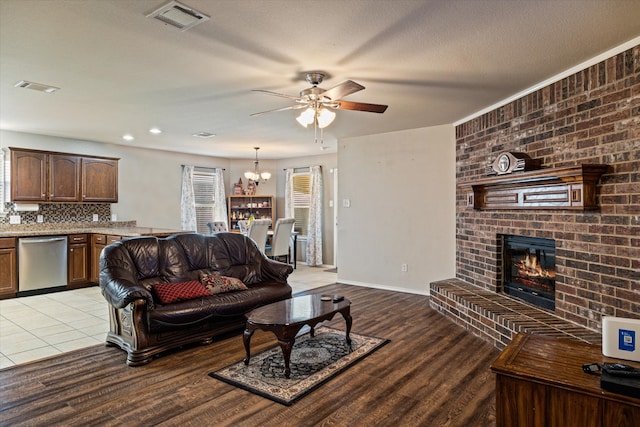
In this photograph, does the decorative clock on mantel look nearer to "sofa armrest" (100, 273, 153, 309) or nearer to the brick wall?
the brick wall

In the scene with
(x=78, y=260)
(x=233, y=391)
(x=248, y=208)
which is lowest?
(x=233, y=391)

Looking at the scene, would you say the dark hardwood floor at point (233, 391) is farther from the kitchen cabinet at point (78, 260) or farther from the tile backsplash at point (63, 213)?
the tile backsplash at point (63, 213)

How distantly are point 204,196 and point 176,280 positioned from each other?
16.4ft

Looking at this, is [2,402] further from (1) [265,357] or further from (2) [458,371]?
(2) [458,371]

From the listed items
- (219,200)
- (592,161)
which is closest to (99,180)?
(219,200)

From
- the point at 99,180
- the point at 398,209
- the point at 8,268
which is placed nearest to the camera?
the point at 8,268

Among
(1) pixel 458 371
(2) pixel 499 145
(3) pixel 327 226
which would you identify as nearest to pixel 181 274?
A: (1) pixel 458 371

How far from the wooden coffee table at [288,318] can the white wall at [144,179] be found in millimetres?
5117

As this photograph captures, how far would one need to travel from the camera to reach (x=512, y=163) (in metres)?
3.88

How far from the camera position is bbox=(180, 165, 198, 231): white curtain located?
823 cm

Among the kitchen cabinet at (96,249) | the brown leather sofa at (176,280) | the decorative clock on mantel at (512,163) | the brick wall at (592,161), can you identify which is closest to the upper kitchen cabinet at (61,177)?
the kitchen cabinet at (96,249)

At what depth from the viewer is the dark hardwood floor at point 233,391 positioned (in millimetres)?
2416

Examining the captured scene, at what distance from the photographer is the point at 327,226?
857 cm

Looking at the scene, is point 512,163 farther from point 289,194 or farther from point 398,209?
point 289,194
